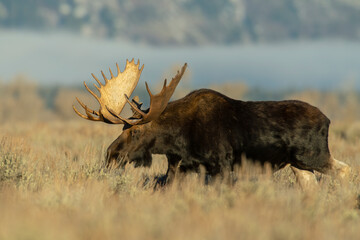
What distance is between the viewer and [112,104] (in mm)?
7445

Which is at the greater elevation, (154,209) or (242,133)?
(242,133)

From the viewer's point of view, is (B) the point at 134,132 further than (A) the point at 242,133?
Yes

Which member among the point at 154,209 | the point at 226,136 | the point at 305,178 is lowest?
the point at 154,209

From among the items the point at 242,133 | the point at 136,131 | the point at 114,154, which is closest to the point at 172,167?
the point at 136,131

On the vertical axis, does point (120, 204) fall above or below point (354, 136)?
below

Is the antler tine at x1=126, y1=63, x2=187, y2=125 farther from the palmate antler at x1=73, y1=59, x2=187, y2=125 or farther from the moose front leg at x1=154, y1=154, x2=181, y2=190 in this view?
the moose front leg at x1=154, y1=154, x2=181, y2=190

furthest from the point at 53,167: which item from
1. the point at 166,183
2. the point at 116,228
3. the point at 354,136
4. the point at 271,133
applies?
the point at 354,136

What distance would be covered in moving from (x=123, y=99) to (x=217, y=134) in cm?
155

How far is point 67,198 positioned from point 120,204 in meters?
0.52

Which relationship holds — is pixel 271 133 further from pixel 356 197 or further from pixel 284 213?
pixel 284 213

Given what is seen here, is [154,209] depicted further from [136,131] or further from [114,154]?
[136,131]

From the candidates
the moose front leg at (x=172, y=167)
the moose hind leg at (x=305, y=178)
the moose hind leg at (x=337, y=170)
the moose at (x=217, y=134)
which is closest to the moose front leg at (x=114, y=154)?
the moose at (x=217, y=134)

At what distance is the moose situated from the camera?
6758 millimetres

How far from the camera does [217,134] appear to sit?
6.71m
